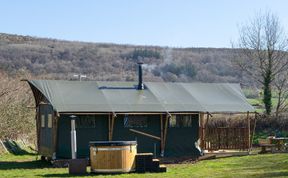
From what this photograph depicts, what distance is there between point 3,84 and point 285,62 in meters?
20.5

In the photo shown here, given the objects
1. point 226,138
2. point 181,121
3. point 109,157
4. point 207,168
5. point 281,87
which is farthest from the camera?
point 281,87

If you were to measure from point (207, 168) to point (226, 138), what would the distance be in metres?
5.79

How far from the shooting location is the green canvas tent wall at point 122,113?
81.7ft

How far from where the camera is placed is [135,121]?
85.5ft

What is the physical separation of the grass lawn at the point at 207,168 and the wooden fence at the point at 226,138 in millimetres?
1421

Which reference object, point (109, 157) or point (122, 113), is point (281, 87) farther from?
point (109, 157)

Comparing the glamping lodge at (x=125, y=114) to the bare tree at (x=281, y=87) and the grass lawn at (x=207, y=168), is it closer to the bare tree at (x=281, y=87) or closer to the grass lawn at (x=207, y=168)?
the grass lawn at (x=207, y=168)

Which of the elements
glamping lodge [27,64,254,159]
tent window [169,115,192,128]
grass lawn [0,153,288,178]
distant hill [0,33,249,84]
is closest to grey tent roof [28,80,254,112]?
glamping lodge [27,64,254,159]

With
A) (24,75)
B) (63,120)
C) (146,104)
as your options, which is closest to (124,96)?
(146,104)

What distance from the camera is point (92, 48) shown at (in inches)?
3743

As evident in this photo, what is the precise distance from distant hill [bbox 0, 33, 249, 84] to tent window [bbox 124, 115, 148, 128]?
137 feet

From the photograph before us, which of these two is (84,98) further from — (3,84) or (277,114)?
(277,114)

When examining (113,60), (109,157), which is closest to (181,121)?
(109,157)

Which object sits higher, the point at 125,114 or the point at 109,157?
the point at 125,114
